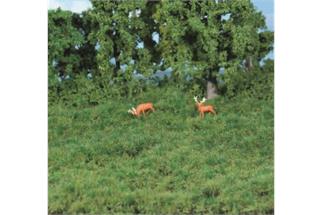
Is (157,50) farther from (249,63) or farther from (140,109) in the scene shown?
(249,63)

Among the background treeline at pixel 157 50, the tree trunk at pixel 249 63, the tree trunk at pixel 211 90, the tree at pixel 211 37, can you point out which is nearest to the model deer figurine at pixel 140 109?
the background treeline at pixel 157 50

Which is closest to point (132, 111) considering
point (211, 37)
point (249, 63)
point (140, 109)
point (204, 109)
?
point (140, 109)

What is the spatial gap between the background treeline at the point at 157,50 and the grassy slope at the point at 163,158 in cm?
12

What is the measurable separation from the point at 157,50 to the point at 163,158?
0.90 meters

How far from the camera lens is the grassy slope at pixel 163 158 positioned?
5762 millimetres

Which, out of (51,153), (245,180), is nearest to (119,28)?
(51,153)

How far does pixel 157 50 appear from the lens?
259 inches

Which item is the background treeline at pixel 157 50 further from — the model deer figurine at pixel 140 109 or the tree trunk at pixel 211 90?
the model deer figurine at pixel 140 109

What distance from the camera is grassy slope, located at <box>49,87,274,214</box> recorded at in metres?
5.76

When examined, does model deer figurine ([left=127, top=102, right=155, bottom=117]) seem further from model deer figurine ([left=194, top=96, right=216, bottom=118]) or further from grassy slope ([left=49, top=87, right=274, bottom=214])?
model deer figurine ([left=194, top=96, right=216, bottom=118])

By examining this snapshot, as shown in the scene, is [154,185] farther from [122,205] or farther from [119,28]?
[119,28]

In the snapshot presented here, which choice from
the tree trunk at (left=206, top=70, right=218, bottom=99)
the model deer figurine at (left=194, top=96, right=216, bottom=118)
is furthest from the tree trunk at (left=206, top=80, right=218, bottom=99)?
the model deer figurine at (left=194, top=96, right=216, bottom=118)

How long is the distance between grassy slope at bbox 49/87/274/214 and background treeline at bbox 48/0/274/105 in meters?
0.12

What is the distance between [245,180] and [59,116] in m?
1.36
